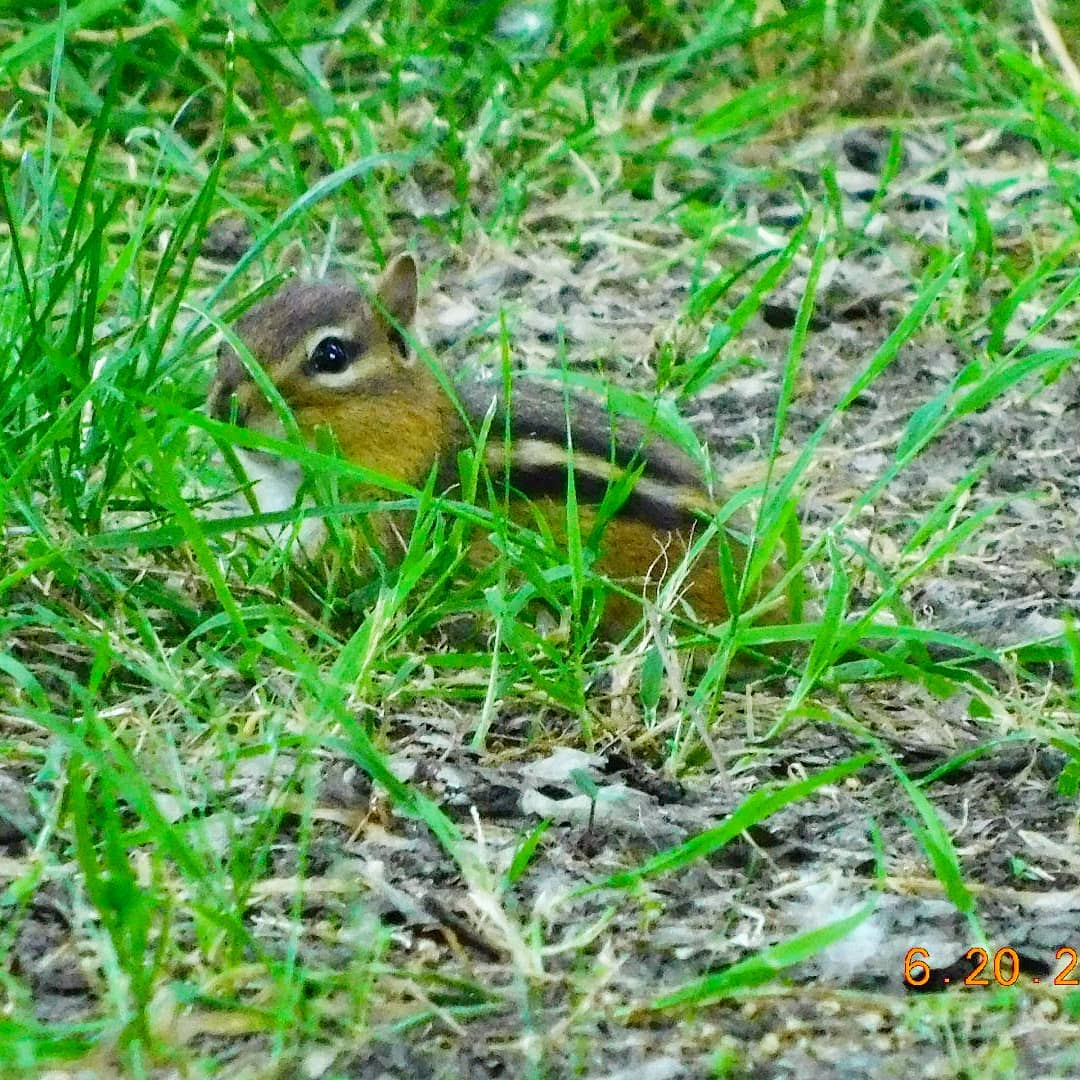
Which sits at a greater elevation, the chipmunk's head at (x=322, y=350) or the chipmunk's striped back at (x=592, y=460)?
the chipmunk's head at (x=322, y=350)

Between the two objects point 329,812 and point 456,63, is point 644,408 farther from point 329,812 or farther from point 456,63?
point 456,63

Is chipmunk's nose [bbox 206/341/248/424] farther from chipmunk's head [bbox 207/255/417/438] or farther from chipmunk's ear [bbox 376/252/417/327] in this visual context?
chipmunk's ear [bbox 376/252/417/327]

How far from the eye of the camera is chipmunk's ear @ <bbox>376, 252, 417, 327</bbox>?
4.24 m

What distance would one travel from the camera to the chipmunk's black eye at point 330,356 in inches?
158

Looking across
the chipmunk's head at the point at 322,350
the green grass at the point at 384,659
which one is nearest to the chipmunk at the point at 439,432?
the chipmunk's head at the point at 322,350

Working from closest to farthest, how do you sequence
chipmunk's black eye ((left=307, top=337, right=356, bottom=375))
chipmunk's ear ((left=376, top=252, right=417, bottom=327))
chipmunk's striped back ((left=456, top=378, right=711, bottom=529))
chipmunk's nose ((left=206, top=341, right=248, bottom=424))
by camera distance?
chipmunk's striped back ((left=456, top=378, right=711, bottom=529)), chipmunk's nose ((left=206, top=341, right=248, bottom=424)), chipmunk's black eye ((left=307, top=337, right=356, bottom=375)), chipmunk's ear ((left=376, top=252, right=417, bottom=327))

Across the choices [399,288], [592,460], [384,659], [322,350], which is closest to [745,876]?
[384,659]

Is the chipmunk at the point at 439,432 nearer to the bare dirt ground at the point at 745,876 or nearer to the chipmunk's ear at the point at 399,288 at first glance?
the chipmunk's ear at the point at 399,288

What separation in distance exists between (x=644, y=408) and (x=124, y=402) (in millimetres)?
1061

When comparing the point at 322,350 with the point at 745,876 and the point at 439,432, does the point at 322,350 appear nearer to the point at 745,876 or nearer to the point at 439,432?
the point at 439,432

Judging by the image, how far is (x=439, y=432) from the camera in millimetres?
4125

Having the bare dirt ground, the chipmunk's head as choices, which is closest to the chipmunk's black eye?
the chipmunk's head

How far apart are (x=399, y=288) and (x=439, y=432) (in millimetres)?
393

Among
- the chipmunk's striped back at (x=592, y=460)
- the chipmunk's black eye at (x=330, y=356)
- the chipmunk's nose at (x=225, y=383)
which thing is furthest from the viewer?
the chipmunk's black eye at (x=330, y=356)
